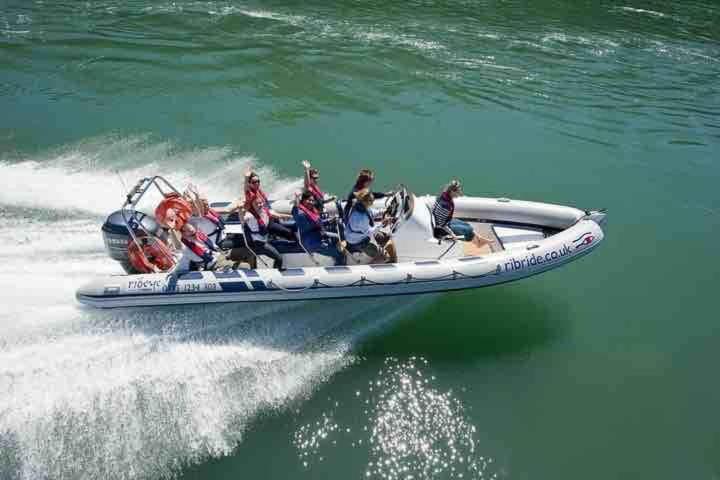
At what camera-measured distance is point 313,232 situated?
21.9 ft

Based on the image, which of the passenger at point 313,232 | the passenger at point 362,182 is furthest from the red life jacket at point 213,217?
the passenger at point 362,182

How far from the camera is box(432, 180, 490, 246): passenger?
6543 millimetres

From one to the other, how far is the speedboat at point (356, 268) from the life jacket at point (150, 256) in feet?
0.26

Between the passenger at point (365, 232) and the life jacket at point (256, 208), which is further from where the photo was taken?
the life jacket at point (256, 208)

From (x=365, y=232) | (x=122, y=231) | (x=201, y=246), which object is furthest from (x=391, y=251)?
(x=122, y=231)

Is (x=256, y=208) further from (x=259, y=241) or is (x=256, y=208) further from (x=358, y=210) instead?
(x=358, y=210)

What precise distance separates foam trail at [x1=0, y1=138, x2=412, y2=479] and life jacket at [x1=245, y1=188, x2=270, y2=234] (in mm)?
1098

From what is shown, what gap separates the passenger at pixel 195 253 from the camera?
585cm

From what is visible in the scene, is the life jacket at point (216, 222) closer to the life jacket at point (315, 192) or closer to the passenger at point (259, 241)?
the passenger at point (259, 241)

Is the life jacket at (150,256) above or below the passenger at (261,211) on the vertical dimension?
below

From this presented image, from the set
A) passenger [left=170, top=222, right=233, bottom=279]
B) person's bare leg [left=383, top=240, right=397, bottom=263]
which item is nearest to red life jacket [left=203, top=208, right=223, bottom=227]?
passenger [left=170, top=222, right=233, bottom=279]

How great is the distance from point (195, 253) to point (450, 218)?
326cm

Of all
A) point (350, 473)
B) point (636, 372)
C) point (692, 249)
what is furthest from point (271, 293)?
point (692, 249)

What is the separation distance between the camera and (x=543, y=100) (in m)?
13.5
